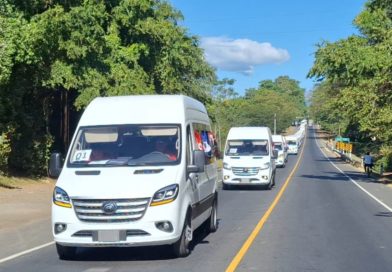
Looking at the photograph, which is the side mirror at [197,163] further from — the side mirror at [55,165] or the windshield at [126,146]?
the side mirror at [55,165]

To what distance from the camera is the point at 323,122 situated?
148 metres

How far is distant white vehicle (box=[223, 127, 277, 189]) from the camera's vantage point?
23828mm

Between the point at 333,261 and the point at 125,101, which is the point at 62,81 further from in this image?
the point at 333,261

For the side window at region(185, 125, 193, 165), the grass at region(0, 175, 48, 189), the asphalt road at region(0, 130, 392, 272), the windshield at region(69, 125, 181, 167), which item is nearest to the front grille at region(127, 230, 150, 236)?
the asphalt road at region(0, 130, 392, 272)

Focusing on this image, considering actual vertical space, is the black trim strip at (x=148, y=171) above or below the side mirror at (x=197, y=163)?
below

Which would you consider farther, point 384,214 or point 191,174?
point 384,214

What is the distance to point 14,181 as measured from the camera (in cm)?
2328

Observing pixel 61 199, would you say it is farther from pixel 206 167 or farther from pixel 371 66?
pixel 371 66

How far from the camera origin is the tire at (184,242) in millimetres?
9094

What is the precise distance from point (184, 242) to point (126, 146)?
1.75 m

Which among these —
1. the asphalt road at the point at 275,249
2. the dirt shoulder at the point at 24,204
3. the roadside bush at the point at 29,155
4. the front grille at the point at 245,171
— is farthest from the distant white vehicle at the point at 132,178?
the roadside bush at the point at 29,155

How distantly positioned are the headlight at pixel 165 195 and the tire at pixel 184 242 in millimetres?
676

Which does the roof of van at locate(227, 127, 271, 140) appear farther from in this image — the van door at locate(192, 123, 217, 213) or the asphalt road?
the van door at locate(192, 123, 217, 213)

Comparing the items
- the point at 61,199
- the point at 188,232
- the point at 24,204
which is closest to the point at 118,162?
the point at 61,199
